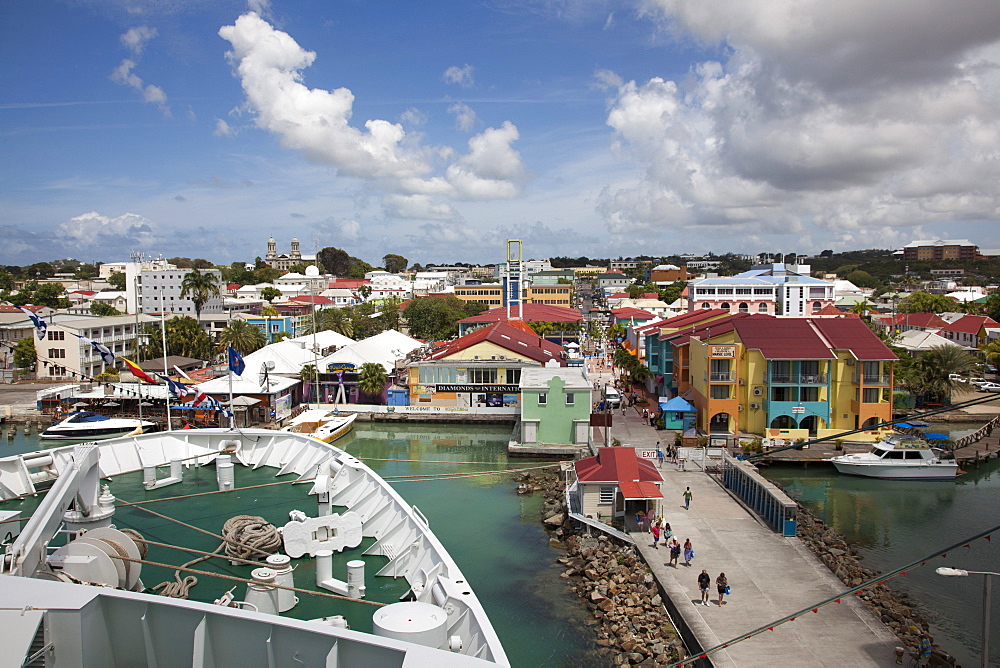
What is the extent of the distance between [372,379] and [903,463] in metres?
28.5

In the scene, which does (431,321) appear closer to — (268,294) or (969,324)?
(268,294)

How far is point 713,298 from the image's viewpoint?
69438mm

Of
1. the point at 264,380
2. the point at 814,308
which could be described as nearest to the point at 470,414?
the point at 264,380

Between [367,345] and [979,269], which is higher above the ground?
[979,269]

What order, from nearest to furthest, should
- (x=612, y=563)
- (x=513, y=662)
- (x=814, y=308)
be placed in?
(x=513, y=662) → (x=612, y=563) → (x=814, y=308)

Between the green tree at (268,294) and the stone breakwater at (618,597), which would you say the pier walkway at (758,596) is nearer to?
the stone breakwater at (618,597)

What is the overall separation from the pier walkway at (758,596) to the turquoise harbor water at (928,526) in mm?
2670

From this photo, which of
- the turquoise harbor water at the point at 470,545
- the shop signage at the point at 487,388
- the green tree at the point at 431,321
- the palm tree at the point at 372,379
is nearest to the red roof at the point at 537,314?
the green tree at the point at 431,321

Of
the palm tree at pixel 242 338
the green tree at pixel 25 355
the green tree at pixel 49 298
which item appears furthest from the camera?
the green tree at pixel 49 298

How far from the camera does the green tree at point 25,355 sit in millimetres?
52438

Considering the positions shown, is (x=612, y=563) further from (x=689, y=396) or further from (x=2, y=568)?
(x=689, y=396)

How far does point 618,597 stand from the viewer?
17328 millimetres

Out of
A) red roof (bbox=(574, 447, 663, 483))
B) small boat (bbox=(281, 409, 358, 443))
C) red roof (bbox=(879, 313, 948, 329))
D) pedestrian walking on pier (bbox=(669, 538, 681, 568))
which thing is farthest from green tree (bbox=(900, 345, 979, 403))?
small boat (bbox=(281, 409, 358, 443))

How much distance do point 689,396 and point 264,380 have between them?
2400 centimetres
